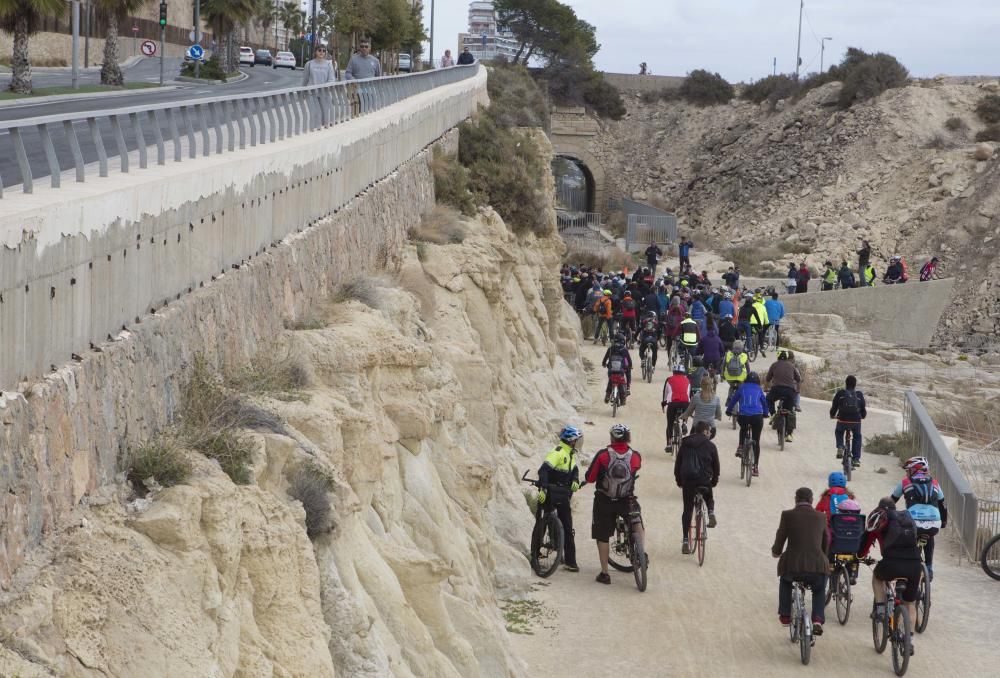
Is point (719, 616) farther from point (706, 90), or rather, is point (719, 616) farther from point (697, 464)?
point (706, 90)

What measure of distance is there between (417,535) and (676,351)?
59.8ft

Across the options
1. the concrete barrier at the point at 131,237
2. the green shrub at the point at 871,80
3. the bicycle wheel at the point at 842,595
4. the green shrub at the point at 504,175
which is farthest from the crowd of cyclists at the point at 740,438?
the green shrub at the point at 871,80

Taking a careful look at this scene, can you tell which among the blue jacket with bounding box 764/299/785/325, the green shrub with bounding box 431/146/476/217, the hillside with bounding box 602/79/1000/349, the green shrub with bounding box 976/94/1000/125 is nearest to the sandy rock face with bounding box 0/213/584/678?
the green shrub with bounding box 431/146/476/217

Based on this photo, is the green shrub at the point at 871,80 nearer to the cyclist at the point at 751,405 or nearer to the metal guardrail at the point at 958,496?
the metal guardrail at the point at 958,496

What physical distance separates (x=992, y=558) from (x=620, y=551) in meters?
4.58

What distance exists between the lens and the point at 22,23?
34.8 metres

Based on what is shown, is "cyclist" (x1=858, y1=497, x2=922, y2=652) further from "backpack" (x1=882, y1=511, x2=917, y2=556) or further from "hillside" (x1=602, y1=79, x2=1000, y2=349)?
"hillside" (x1=602, y1=79, x2=1000, y2=349)

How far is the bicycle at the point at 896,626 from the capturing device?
41.0 feet

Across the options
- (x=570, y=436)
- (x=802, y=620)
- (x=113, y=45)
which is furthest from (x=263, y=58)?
(x=802, y=620)

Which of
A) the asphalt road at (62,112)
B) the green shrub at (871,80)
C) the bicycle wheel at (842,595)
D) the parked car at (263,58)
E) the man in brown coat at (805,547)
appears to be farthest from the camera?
the parked car at (263,58)

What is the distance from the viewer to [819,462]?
22.1 metres

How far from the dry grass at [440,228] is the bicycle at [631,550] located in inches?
276

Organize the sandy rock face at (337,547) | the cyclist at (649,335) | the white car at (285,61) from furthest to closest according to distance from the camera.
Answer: the white car at (285,61), the cyclist at (649,335), the sandy rock face at (337,547)

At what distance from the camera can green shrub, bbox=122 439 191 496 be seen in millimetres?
7479
